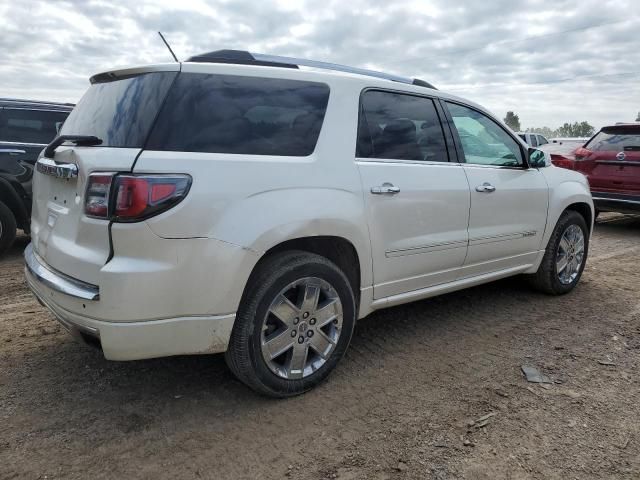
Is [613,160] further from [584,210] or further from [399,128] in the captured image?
[399,128]

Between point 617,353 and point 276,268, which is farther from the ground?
point 276,268

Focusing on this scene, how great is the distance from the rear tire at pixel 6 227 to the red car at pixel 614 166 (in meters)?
8.11

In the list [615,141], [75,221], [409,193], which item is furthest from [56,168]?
[615,141]

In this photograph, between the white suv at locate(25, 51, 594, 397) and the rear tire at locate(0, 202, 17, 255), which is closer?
the white suv at locate(25, 51, 594, 397)

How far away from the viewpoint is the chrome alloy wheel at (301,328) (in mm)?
2799

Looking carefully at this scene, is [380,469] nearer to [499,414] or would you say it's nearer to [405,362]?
[499,414]

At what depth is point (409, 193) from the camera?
3.31m

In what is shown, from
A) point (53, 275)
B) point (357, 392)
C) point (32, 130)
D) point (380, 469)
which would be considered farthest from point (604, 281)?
point (32, 130)

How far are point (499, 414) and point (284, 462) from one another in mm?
1197

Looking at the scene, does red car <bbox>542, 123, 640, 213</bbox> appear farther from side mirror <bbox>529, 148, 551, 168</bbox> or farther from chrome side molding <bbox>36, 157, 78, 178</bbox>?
chrome side molding <bbox>36, 157, 78, 178</bbox>

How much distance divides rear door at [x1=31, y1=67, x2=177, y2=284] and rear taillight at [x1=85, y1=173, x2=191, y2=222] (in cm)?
6

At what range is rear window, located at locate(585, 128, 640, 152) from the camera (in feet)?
26.6

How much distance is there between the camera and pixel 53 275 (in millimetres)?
2695

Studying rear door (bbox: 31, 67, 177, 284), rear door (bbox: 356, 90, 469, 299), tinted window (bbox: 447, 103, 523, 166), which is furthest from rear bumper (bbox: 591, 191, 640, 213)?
rear door (bbox: 31, 67, 177, 284)
